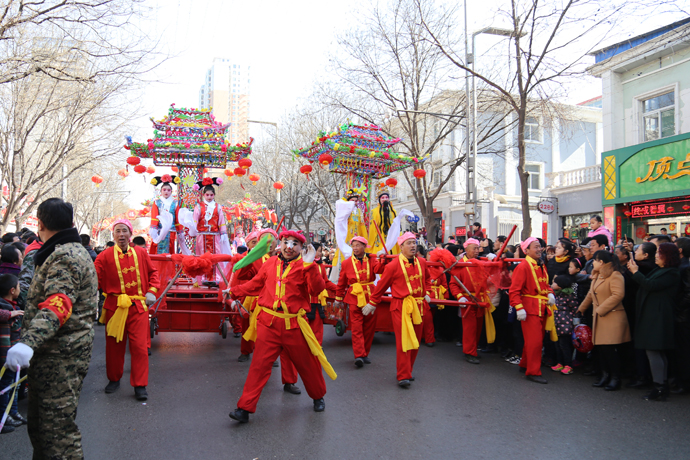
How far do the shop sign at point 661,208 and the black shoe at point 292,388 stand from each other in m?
12.6

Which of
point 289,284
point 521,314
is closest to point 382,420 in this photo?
point 289,284

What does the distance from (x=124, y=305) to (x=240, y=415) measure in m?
1.72

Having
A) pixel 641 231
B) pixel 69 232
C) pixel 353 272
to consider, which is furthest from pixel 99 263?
pixel 641 231

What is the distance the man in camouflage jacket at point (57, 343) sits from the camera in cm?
295

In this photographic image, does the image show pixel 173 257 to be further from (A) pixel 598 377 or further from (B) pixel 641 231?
(B) pixel 641 231

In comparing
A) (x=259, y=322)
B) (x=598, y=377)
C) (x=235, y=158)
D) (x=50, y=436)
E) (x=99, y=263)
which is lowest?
(x=598, y=377)

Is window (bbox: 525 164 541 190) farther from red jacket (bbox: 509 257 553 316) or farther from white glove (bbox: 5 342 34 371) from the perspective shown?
white glove (bbox: 5 342 34 371)

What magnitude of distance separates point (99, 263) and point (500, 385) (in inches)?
187

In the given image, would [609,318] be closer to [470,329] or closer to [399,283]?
[470,329]

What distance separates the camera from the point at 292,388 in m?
5.57

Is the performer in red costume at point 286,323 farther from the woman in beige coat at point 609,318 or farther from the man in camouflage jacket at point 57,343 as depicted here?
the woman in beige coat at point 609,318

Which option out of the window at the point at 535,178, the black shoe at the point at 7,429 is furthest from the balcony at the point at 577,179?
the black shoe at the point at 7,429

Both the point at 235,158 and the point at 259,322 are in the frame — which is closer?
the point at 259,322

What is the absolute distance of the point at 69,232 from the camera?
3156mm
